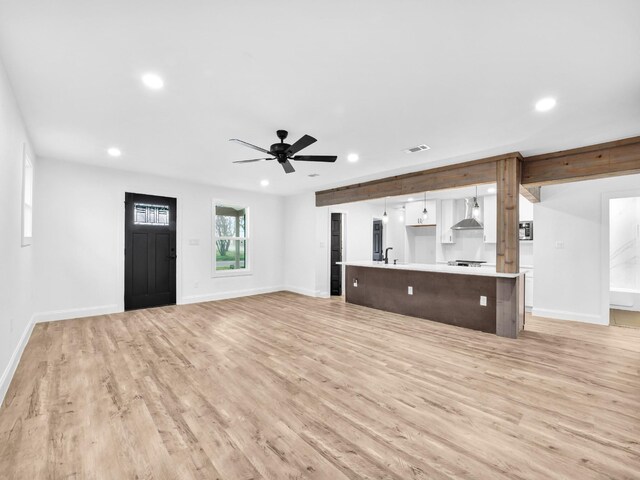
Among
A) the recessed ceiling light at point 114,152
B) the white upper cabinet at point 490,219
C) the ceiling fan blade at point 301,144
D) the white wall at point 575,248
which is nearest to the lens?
the ceiling fan blade at point 301,144

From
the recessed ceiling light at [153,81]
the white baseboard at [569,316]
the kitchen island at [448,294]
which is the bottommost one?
the white baseboard at [569,316]

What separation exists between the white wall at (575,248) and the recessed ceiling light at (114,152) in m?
6.88

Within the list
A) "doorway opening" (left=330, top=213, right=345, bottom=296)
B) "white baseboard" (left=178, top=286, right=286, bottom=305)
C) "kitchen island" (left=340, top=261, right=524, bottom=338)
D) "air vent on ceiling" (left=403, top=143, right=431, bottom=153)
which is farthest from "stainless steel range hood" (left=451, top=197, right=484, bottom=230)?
"white baseboard" (left=178, top=286, right=286, bottom=305)

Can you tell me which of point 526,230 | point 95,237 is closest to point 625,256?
point 526,230

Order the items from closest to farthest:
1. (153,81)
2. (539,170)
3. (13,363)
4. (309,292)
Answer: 1. (153,81)
2. (13,363)
3. (539,170)
4. (309,292)

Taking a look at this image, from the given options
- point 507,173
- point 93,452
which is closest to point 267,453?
point 93,452

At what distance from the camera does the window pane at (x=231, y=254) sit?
22.8ft

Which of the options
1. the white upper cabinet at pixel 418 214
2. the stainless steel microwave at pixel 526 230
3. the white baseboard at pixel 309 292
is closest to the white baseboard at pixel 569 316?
the stainless steel microwave at pixel 526 230

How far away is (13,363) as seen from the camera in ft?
9.39

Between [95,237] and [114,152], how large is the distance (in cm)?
172

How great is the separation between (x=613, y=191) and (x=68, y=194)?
8728 mm

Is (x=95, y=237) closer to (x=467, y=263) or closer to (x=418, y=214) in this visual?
(x=418, y=214)

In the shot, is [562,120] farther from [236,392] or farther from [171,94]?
[236,392]

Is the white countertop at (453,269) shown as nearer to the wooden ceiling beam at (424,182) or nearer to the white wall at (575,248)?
the white wall at (575,248)
